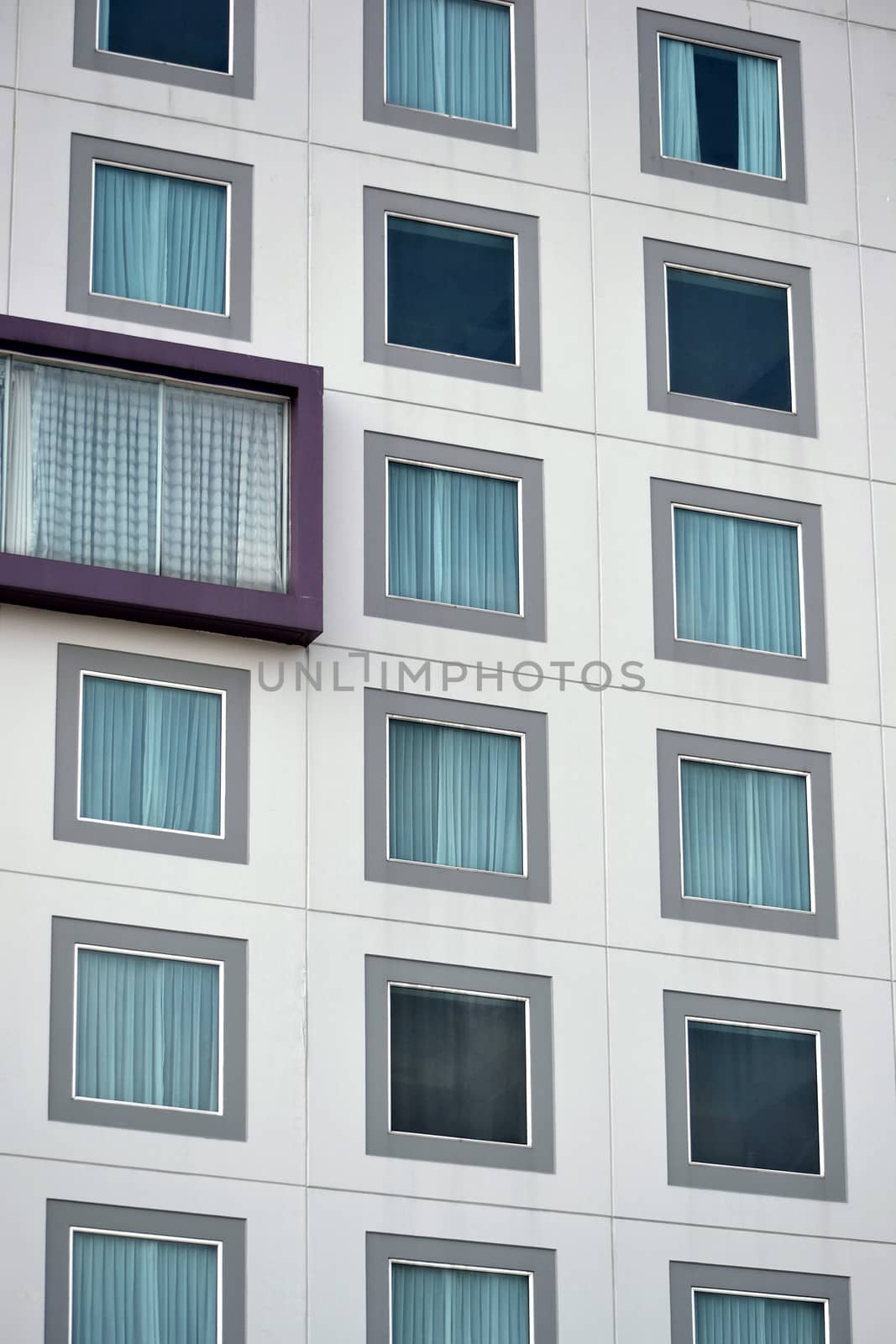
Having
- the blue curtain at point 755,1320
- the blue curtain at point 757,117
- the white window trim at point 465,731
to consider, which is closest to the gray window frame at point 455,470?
the white window trim at point 465,731

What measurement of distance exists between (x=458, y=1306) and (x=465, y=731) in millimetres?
6722

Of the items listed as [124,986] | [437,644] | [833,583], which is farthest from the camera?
[833,583]

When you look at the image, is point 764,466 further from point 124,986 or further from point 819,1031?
point 124,986

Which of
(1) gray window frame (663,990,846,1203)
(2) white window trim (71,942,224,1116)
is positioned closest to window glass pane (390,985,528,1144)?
(1) gray window frame (663,990,846,1203)

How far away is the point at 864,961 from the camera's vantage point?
107 feet

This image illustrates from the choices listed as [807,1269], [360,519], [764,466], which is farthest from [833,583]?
[807,1269]

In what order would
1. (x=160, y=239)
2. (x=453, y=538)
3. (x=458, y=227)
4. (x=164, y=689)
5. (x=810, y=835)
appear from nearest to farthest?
(x=164, y=689)
(x=160, y=239)
(x=453, y=538)
(x=810, y=835)
(x=458, y=227)

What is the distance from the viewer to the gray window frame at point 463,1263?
29422 mm

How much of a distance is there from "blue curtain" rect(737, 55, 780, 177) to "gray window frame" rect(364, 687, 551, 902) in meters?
8.84

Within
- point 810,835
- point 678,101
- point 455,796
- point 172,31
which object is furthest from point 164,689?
point 678,101

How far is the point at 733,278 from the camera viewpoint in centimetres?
3528

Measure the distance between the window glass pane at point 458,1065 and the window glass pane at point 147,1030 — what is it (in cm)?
218

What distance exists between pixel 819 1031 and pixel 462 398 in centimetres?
886

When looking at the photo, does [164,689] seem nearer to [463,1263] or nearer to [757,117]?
[463,1263]
